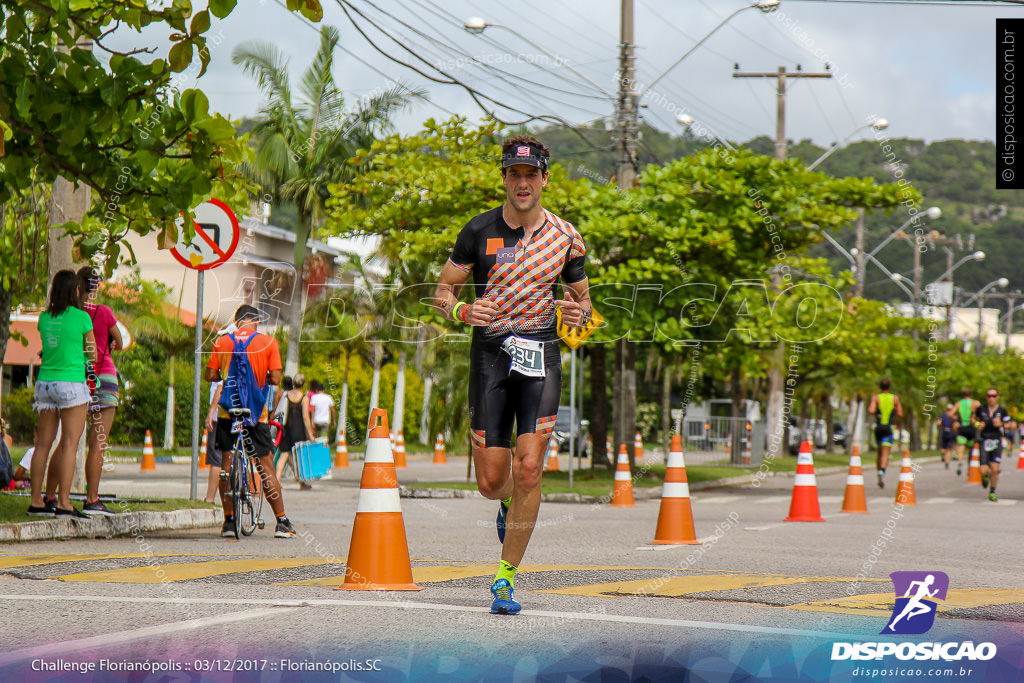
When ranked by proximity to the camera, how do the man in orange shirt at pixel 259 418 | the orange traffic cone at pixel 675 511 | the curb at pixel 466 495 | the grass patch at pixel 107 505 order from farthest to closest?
the curb at pixel 466 495 → the man in orange shirt at pixel 259 418 → the orange traffic cone at pixel 675 511 → the grass patch at pixel 107 505

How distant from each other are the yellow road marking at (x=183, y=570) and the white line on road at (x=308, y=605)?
802 mm

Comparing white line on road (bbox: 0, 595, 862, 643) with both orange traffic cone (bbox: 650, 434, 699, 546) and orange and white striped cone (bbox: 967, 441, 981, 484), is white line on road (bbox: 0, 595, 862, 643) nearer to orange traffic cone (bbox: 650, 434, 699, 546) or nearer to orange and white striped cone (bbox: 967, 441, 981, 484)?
orange traffic cone (bbox: 650, 434, 699, 546)

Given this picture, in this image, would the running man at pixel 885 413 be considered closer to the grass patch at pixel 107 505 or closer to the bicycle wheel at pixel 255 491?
the grass patch at pixel 107 505

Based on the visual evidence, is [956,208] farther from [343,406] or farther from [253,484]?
[253,484]

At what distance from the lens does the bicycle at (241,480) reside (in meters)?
10.0

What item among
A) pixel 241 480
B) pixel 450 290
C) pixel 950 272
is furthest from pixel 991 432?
pixel 950 272

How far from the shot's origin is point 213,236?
11.2m

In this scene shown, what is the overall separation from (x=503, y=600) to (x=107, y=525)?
5685 mm

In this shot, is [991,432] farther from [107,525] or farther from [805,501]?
[107,525]

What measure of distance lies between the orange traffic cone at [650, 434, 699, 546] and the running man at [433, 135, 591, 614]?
452 cm

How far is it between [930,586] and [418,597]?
235cm

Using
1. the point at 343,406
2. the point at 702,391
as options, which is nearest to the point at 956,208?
the point at 702,391

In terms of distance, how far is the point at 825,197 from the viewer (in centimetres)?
1875

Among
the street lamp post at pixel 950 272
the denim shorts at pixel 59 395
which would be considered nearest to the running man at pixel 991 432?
the denim shorts at pixel 59 395
